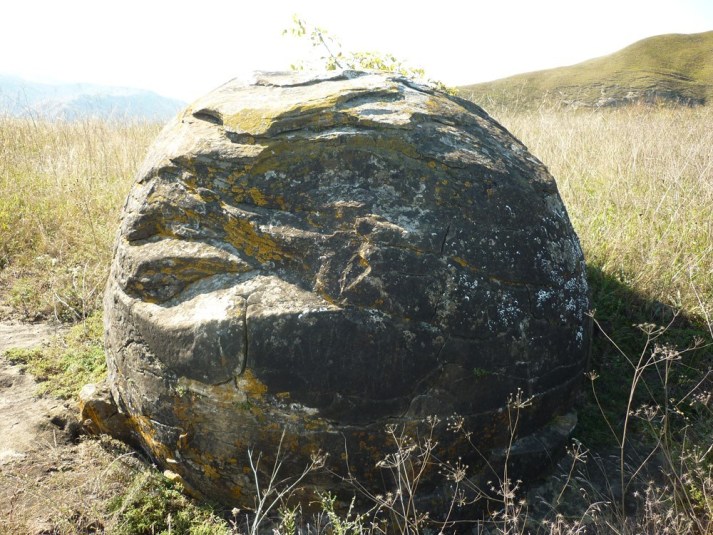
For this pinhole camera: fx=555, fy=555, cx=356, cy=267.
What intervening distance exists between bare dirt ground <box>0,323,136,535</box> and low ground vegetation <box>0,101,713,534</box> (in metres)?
0.02

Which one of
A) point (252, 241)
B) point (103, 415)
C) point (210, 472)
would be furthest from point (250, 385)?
point (103, 415)

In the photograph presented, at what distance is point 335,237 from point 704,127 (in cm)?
731

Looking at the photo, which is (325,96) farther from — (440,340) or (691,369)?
(691,369)

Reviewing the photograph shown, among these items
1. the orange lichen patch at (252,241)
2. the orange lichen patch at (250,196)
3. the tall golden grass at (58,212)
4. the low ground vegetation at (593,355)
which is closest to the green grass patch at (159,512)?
the low ground vegetation at (593,355)

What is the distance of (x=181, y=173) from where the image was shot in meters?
3.02

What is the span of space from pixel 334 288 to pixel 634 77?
25.1 meters

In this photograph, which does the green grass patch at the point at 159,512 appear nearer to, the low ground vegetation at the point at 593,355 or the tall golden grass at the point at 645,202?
the low ground vegetation at the point at 593,355

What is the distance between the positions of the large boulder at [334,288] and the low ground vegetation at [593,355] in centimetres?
21

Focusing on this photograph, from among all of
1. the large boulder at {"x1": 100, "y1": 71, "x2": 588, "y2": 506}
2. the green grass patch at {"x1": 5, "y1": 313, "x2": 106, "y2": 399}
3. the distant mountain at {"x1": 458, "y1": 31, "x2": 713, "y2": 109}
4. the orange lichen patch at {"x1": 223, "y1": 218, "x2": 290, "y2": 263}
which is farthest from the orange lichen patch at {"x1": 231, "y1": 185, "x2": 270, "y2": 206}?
the distant mountain at {"x1": 458, "y1": 31, "x2": 713, "y2": 109}

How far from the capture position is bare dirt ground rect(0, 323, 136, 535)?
2744 millimetres

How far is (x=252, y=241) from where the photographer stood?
2816 millimetres

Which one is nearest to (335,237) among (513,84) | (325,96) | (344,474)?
(325,96)

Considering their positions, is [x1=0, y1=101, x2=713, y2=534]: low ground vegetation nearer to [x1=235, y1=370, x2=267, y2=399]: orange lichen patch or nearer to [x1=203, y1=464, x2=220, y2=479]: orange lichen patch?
[x1=203, y1=464, x2=220, y2=479]: orange lichen patch

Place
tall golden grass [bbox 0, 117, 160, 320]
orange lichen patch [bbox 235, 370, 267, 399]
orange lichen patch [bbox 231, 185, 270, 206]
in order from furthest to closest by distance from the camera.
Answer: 1. tall golden grass [bbox 0, 117, 160, 320]
2. orange lichen patch [bbox 231, 185, 270, 206]
3. orange lichen patch [bbox 235, 370, 267, 399]
